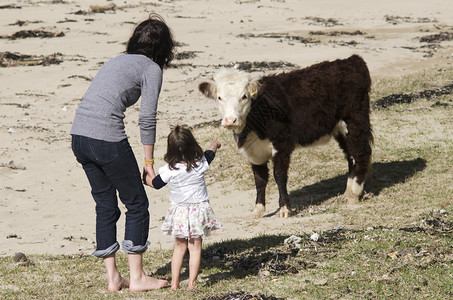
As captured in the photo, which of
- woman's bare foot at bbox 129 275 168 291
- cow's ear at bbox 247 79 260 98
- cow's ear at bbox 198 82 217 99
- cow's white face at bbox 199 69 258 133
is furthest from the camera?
cow's ear at bbox 198 82 217 99

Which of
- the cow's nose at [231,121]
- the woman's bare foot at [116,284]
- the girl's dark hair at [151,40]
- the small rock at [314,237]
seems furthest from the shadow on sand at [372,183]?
the girl's dark hair at [151,40]

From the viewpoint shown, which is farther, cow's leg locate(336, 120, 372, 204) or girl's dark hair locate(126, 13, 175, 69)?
cow's leg locate(336, 120, 372, 204)

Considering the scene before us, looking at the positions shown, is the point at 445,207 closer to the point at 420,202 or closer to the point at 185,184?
the point at 420,202

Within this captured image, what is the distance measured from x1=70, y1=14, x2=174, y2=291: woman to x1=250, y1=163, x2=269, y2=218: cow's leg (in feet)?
10.9

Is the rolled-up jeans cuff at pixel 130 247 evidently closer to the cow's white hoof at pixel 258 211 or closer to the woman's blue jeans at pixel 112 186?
the woman's blue jeans at pixel 112 186

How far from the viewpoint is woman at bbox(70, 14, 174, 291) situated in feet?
16.6

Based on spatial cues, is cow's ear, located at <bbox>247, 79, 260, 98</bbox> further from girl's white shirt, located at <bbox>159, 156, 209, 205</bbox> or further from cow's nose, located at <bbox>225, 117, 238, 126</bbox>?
girl's white shirt, located at <bbox>159, 156, 209, 205</bbox>

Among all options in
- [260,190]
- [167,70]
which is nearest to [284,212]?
[260,190]

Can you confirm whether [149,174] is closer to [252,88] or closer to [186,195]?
[186,195]

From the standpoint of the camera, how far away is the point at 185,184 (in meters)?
5.22

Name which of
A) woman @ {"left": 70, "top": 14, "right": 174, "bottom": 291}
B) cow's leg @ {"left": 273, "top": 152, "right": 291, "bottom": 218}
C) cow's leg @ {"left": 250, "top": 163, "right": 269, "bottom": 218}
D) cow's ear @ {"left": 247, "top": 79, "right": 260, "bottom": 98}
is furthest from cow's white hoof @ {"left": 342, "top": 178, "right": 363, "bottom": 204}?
woman @ {"left": 70, "top": 14, "right": 174, "bottom": 291}

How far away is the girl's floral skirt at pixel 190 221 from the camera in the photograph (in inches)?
203

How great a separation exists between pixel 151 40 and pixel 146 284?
2.05m

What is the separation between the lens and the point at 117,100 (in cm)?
509
